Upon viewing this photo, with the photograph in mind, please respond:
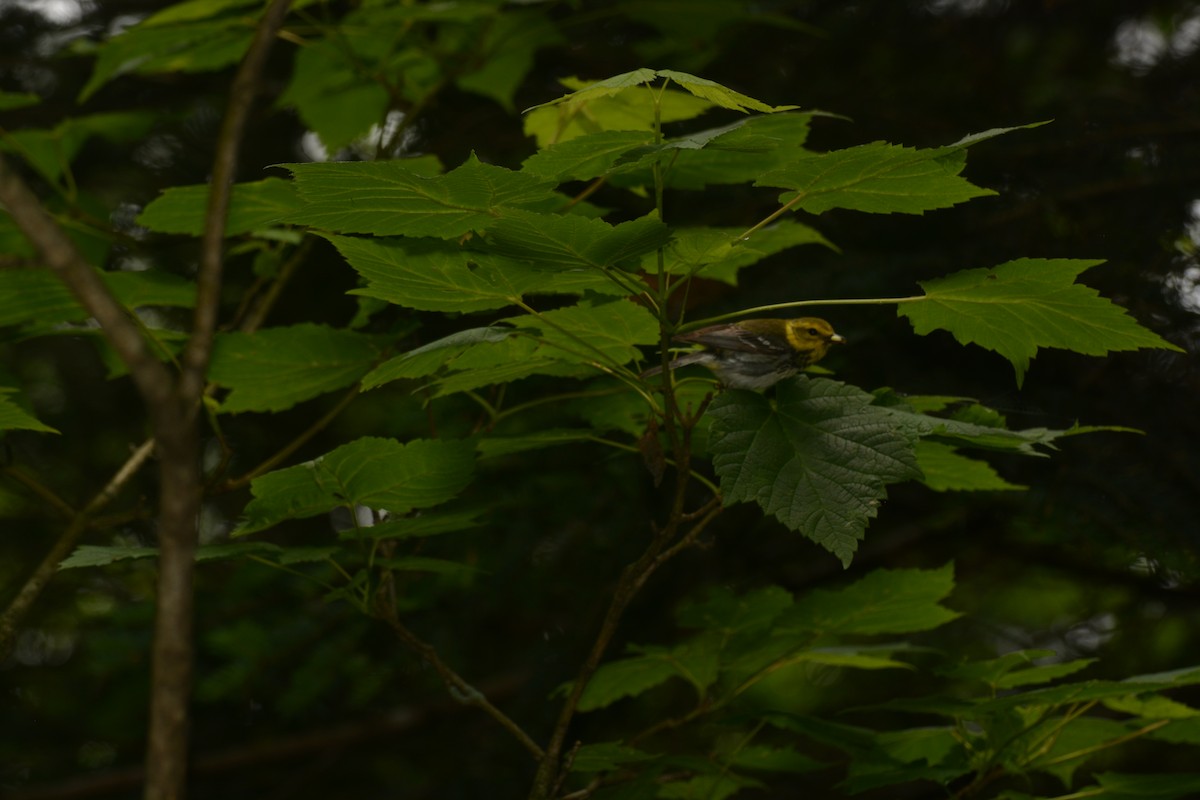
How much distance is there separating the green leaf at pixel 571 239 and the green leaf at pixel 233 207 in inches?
14.2

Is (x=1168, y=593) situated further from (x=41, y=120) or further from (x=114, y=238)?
(x=41, y=120)

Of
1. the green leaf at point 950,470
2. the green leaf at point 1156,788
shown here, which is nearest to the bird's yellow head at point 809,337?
the green leaf at point 950,470

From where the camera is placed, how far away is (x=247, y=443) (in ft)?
5.86

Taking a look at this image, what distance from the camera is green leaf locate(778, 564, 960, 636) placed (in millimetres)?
981

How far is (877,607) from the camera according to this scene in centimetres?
100

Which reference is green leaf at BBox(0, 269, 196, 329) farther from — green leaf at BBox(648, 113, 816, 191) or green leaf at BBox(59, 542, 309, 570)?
green leaf at BBox(648, 113, 816, 191)

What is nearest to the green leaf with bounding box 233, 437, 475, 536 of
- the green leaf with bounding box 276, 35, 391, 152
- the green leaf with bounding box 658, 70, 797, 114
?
the green leaf with bounding box 658, 70, 797, 114

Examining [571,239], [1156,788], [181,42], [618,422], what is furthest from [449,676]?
[181,42]

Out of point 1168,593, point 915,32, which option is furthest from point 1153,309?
point 915,32

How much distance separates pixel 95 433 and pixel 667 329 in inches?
60.3

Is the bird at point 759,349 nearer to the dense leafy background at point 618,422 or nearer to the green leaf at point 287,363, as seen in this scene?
the dense leafy background at point 618,422

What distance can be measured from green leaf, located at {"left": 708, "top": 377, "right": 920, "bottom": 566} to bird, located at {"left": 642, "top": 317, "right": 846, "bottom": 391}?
2.2 inches

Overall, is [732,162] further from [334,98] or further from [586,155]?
[334,98]

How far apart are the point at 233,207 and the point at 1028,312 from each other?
0.70m
